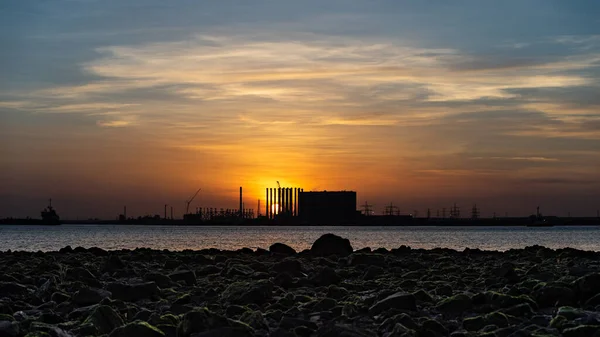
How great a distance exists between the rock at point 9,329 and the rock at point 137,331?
5.20 feet

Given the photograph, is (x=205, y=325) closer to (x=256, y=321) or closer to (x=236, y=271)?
(x=256, y=321)

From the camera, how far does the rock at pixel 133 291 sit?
1507 cm

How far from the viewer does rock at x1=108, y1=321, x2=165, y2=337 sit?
33.9ft

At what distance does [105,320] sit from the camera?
38.0ft

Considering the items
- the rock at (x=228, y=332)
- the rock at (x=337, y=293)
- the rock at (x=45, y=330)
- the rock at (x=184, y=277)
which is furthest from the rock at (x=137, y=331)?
the rock at (x=184, y=277)

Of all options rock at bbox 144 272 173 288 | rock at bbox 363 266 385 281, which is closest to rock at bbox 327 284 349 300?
rock at bbox 363 266 385 281

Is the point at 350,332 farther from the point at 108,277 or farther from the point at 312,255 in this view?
the point at 312,255

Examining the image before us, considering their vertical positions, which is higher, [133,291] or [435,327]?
[133,291]

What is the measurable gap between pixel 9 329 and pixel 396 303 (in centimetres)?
616

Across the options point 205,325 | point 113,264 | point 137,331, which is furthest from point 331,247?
point 137,331

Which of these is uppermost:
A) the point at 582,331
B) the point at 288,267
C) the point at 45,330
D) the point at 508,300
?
the point at 288,267

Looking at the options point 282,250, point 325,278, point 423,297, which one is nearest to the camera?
point 423,297

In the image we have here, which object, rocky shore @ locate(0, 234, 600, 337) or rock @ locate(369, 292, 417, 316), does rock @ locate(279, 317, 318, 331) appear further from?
rock @ locate(369, 292, 417, 316)

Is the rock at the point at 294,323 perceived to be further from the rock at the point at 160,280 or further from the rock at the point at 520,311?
the rock at the point at 160,280
